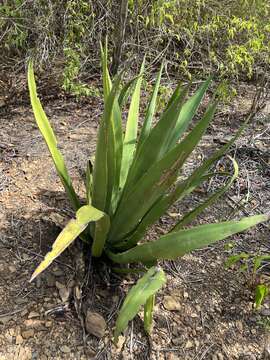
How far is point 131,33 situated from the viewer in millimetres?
3012

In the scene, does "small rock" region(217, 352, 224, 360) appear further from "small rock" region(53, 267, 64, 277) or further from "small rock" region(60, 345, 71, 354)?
"small rock" region(53, 267, 64, 277)

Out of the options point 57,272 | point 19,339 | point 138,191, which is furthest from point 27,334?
point 138,191

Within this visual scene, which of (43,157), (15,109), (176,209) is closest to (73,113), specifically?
(15,109)

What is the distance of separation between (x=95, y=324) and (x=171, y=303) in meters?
0.32

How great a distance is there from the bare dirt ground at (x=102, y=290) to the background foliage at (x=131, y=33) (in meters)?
0.78

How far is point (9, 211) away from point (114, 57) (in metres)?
1.53

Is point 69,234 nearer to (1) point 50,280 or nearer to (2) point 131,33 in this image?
(1) point 50,280

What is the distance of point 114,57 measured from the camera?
2.91 m

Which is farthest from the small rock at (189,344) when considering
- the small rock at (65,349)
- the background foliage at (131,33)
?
the background foliage at (131,33)

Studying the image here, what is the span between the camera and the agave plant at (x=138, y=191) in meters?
1.18

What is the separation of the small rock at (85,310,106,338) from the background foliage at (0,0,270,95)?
155 centimetres

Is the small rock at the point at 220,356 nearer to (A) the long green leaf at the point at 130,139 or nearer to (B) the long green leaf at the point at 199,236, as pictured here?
(B) the long green leaf at the point at 199,236

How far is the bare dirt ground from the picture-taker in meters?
1.38

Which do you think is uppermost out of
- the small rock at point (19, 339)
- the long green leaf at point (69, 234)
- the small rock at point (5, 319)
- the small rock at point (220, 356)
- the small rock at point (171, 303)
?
the long green leaf at point (69, 234)
